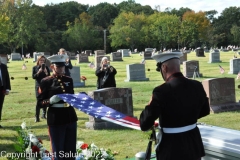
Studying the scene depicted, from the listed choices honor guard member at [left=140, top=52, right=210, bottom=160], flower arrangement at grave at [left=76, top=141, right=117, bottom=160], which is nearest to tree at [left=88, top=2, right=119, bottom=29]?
flower arrangement at grave at [left=76, top=141, right=117, bottom=160]

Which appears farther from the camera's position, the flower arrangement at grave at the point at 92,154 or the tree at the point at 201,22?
the tree at the point at 201,22

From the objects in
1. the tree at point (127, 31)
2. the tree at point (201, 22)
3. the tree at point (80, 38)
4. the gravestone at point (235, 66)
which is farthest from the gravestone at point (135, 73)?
the tree at point (201, 22)

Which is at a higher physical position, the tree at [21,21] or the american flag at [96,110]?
the tree at [21,21]

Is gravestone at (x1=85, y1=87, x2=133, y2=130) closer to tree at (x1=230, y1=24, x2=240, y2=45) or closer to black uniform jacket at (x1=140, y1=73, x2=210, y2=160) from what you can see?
black uniform jacket at (x1=140, y1=73, x2=210, y2=160)

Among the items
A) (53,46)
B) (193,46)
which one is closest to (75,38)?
(53,46)

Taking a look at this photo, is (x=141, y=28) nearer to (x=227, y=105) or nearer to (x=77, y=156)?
(x=227, y=105)

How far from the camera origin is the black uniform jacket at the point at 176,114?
4.16m

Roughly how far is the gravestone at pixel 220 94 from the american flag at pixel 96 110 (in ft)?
23.5

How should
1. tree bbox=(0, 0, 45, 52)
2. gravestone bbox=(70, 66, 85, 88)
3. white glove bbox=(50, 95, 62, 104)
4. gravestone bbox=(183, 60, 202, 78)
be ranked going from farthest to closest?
1. tree bbox=(0, 0, 45, 52)
2. gravestone bbox=(183, 60, 202, 78)
3. gravestone bbox=(70, 66, 85, 88)
4. white glove bbox=(50, 95, 62, 104)

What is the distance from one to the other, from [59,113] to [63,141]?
42 centimetres

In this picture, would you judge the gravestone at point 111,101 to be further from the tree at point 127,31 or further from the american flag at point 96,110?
the tree at point 127,31

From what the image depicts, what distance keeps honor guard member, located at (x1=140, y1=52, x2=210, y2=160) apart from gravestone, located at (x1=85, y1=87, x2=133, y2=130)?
643cm

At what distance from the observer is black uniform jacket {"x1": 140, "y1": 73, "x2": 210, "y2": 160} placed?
416 centimetres

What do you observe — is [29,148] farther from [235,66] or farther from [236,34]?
[236,34]
